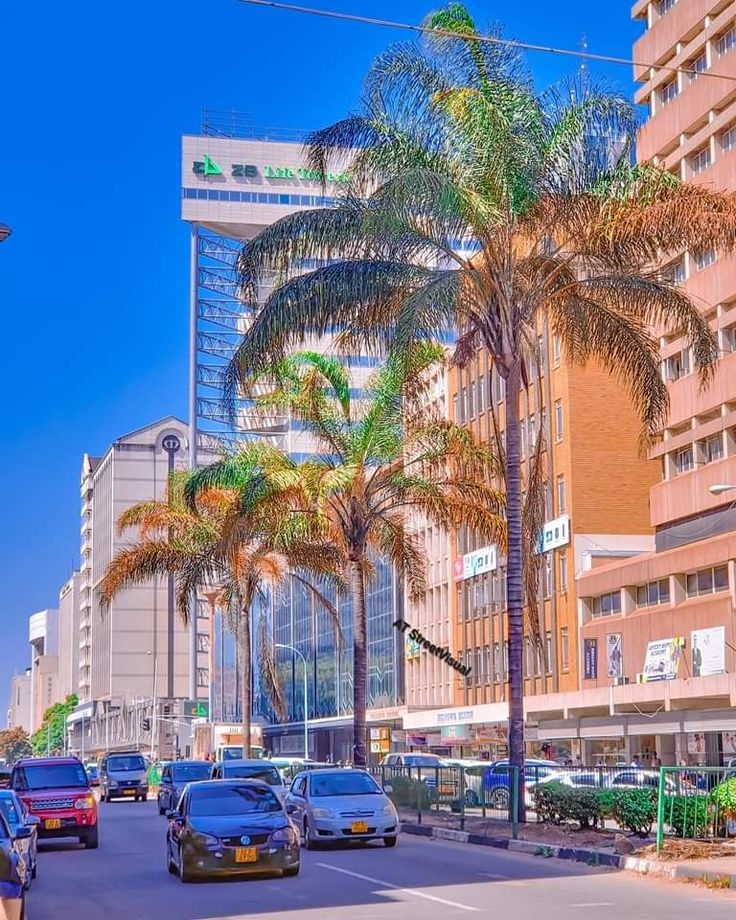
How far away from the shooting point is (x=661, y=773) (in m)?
22.0

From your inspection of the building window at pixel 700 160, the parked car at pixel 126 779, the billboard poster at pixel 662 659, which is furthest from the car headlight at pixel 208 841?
the building window at pixel 700 160

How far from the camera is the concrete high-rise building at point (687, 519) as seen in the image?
61.8 metres

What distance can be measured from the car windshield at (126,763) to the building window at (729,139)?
36407mm

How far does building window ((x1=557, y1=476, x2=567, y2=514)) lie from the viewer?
258 feet

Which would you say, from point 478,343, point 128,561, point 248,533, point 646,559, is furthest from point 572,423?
point 478,343

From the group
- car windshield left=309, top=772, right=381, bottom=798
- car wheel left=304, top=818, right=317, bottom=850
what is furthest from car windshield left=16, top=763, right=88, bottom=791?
car wheel left=304, top=818, right=317, bottom=850

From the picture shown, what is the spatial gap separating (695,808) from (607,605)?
5242 centimetres

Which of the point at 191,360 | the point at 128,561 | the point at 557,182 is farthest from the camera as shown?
the point at 191,360

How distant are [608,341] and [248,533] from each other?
15.8 metres

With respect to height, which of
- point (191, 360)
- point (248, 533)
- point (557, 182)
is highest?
point (191, 360)

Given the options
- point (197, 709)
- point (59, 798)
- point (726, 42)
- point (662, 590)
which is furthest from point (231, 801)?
point (197, 709)

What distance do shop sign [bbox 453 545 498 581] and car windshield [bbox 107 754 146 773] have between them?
1154 inches

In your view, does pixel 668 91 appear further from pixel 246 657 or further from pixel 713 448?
pixel 246 657

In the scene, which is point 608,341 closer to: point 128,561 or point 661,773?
point 661,773
